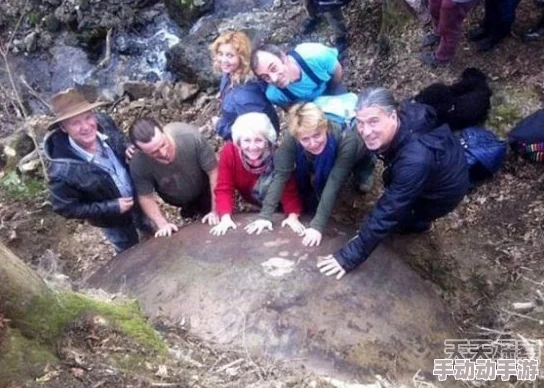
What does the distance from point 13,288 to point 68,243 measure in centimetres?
420

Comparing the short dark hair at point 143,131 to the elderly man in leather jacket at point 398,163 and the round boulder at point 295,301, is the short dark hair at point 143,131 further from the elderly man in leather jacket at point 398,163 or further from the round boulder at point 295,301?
the elderly man in leather jacket at point 398,163

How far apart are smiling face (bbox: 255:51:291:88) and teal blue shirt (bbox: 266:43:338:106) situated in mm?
117

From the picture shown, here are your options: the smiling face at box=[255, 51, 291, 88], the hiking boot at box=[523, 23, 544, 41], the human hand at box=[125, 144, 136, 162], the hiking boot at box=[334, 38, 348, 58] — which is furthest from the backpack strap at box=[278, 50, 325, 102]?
the hiking boot at box=[334, 38, 348, 58]

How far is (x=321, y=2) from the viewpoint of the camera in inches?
316

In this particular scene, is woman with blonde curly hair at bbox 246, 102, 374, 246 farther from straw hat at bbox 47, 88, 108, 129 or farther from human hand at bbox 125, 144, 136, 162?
straw hat at bbox 47, 88, 108, 129

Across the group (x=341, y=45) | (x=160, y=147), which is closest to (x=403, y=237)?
(x=160, y=147)

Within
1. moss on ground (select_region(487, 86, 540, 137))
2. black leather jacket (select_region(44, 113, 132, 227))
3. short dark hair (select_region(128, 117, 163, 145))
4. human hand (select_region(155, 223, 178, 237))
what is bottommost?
moss on ground (select_region(487, 86, 540, 137))

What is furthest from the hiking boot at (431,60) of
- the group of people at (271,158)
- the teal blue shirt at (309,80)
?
the teal blue shirt at (309,80)

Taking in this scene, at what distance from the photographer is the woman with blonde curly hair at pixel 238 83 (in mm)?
4965

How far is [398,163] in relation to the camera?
13.9 feet

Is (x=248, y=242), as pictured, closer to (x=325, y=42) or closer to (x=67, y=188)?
(x=67, y=188)

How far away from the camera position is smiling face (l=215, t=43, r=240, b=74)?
5.01m

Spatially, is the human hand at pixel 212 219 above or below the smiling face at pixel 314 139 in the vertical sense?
below

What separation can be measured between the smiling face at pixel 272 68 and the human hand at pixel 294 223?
0.89 metres
